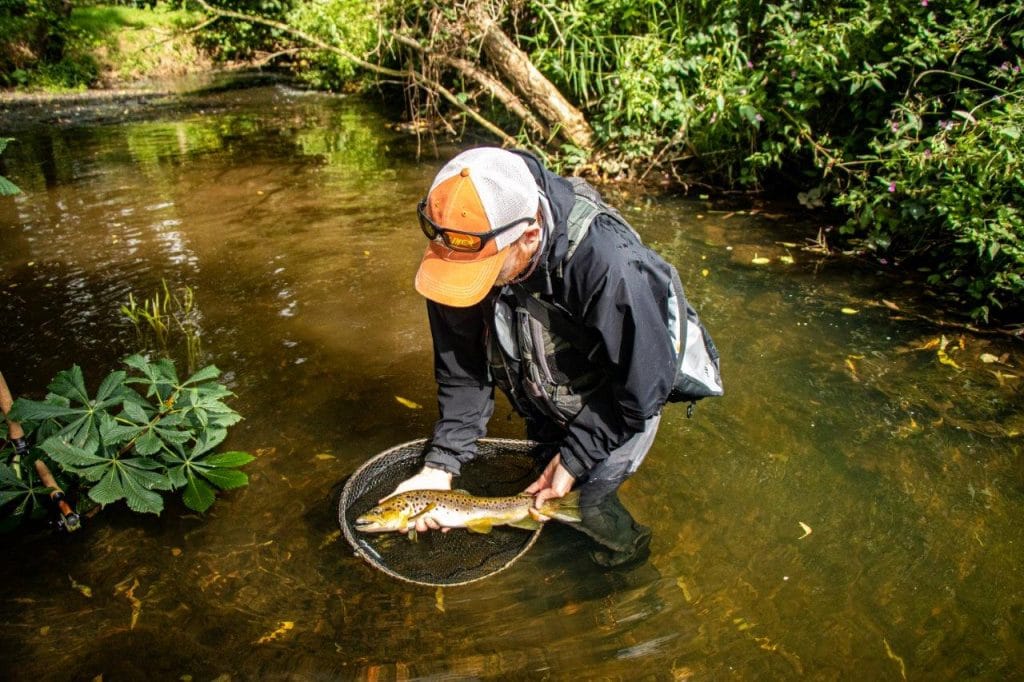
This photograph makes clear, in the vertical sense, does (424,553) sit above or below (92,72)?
below

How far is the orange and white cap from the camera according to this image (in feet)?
6.79

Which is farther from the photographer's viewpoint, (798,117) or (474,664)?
(798,117)

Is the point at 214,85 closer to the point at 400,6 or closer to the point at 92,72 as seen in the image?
the point at 92,72

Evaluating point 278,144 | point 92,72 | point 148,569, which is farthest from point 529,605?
point 92,72

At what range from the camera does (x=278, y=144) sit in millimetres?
10789

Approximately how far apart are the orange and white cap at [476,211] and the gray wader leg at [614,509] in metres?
1.01

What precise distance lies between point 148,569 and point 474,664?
154 cm

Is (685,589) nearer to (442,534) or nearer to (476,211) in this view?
(442,534)

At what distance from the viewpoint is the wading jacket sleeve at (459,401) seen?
2.84 meters

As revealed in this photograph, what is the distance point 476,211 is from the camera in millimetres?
2064

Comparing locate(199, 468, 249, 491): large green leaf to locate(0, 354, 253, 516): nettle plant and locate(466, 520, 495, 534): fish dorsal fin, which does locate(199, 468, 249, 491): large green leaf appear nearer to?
locate(0, 354, 253, 516): nettle plant

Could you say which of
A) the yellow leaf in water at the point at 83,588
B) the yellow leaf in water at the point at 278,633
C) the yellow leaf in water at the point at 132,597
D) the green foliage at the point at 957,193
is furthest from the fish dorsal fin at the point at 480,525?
the green foliage at the point at 957,193

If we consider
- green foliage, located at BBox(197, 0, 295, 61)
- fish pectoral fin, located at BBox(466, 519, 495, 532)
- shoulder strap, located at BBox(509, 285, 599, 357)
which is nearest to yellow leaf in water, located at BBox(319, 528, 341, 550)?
fish pectoral fin, located at BBox(466, 519, 495, 532)

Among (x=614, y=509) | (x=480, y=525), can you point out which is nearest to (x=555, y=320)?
(x=480, y=525)
